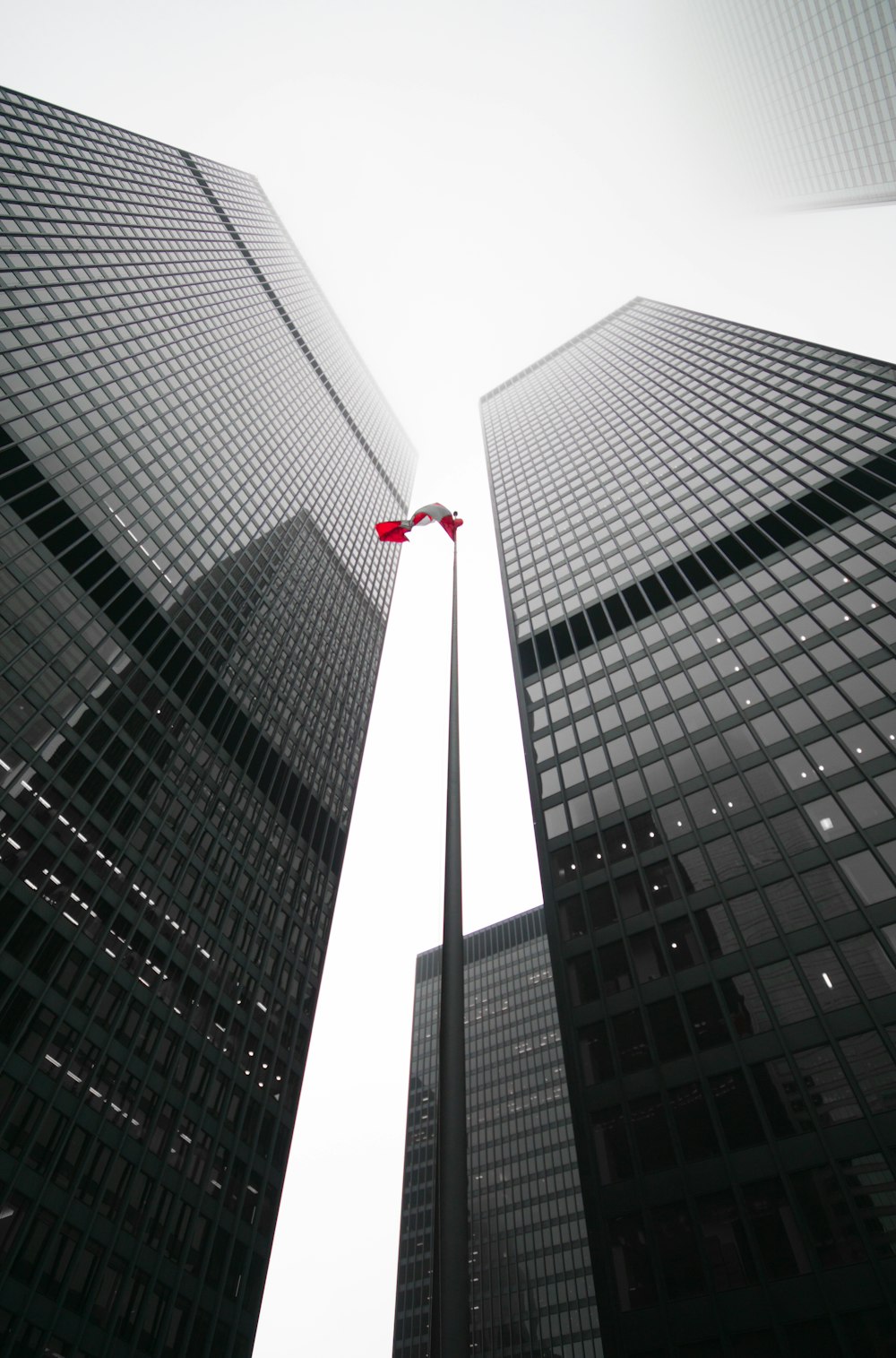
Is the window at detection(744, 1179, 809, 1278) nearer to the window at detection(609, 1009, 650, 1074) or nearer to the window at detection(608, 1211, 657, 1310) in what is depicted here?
the window at detection(608, 1211, 657, 1310)

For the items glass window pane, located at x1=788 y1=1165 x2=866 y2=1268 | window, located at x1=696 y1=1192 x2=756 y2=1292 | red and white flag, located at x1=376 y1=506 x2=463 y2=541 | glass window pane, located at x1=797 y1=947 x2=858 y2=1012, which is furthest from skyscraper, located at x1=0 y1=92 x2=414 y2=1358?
glass window pane, located at x1=797 y1=947 x2=858 y2=1012

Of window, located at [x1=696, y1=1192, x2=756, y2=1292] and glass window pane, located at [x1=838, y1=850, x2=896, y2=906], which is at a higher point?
glass window pane, located at [x1=838, y1=850, x2=896, y2=906]

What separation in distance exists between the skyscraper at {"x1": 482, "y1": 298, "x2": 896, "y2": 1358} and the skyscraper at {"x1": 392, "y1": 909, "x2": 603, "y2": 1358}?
80.8m

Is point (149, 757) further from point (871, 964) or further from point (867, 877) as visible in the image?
point (871, 964)

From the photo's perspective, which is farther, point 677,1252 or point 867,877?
point 867,877

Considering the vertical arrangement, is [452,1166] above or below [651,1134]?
below

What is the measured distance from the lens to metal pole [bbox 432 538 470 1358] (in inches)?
291

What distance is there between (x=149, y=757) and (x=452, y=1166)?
56471mm

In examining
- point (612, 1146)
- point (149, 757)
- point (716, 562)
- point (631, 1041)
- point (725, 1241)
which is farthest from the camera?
point (149, 757)

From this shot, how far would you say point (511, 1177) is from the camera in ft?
387

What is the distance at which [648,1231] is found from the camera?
1127 inches

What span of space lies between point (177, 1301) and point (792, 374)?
81.3 meters

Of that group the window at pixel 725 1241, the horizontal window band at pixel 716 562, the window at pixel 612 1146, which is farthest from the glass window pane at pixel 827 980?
the horizontal window band at pixel 716 562

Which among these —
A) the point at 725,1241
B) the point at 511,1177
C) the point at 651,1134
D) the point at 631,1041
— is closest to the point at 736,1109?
the point at 651,1134
